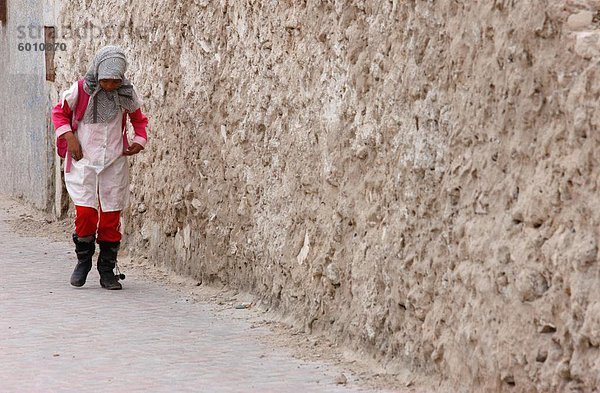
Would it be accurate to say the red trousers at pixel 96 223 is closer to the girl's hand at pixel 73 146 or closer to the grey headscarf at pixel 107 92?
the girl's hand at pixel 73 146

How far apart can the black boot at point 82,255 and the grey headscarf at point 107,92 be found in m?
0.75

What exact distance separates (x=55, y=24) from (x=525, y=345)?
7.85 meters

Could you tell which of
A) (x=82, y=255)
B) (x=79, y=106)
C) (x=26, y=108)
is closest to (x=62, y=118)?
(x=79, y=106)

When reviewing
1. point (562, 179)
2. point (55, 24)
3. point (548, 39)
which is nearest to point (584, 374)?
point (562, 179)

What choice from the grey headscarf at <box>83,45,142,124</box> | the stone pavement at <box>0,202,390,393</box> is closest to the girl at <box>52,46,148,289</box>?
the grey headscarf at <box>83,45,142,124</box>

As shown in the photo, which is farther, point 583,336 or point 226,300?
point 226,300

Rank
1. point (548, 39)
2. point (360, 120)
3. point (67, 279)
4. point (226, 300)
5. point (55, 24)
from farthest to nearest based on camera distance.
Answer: point (55, 24)
point (67, 279)
point (226, 300)
point (360, 120)
point (548, 39)

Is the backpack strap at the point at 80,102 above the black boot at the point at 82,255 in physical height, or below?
above

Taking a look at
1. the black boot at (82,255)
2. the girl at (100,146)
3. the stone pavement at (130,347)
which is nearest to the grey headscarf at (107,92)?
the girl at (100,146)

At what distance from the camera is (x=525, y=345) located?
452 cm

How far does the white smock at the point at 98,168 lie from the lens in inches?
306

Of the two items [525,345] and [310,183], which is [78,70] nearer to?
[310,183]

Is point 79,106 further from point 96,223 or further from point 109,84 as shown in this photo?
point 96,223

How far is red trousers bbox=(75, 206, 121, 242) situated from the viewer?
7.82 meters
